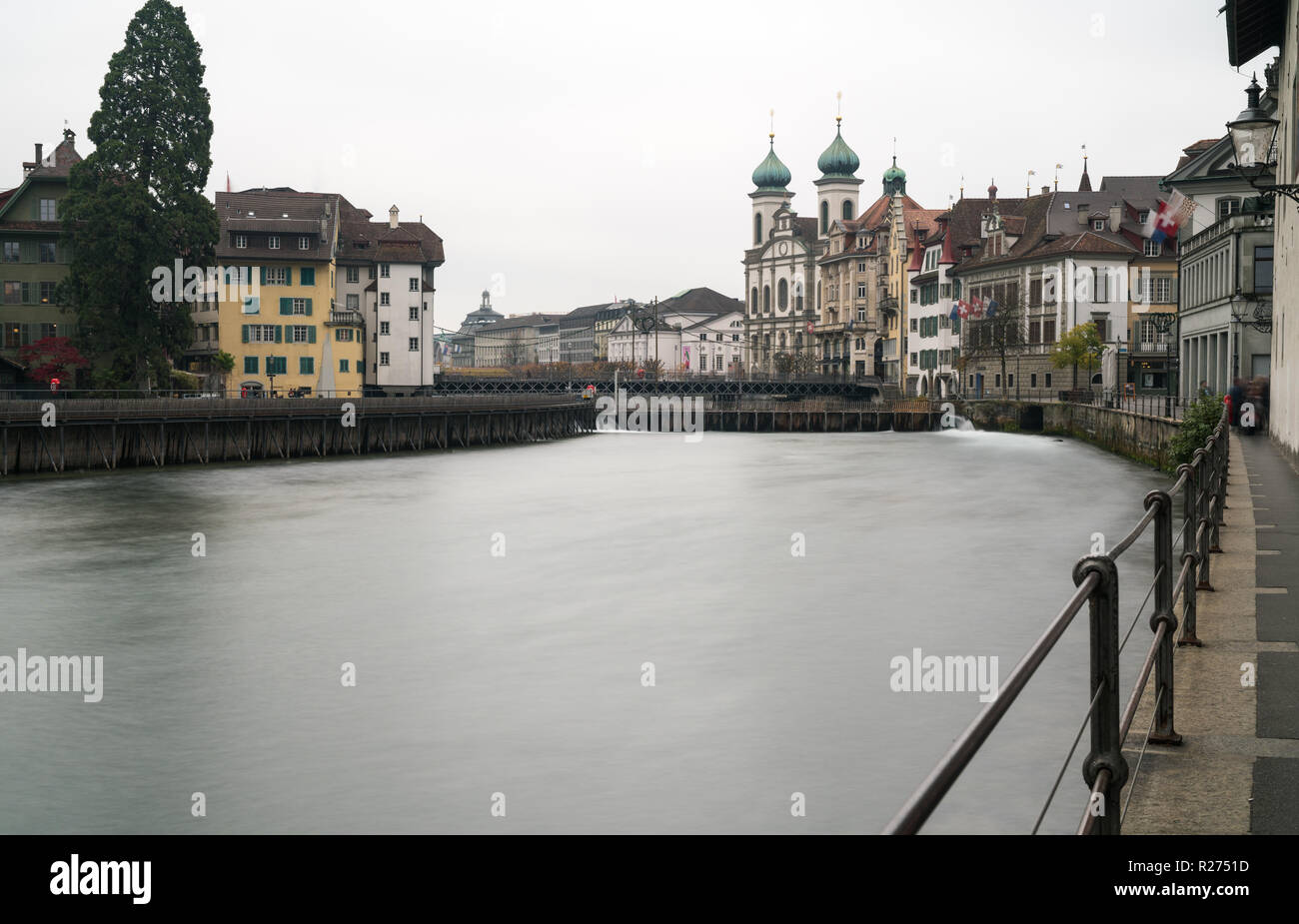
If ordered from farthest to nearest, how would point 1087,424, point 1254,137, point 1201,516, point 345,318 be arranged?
1. point 345,318
2. point 1087,424
3. point 1254,137
4. point 1201,516

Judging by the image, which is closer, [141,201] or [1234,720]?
[1234,720]

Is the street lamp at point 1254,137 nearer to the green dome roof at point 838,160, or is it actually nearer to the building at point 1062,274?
the building at point 1062,274

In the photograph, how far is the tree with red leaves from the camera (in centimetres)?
7038

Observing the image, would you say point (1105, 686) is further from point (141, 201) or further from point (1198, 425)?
point (141, 201)

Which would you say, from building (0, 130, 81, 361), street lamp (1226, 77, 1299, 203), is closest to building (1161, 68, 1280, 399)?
street lamp (1226, 77, 1299, 203)

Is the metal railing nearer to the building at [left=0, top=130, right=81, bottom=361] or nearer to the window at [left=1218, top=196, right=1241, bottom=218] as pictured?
the window at [left=1218, top=196, right=1241, bottom=218]

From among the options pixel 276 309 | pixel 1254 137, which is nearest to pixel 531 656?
pixel 1254 137

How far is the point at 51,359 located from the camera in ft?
236

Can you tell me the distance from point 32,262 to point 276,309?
632 inches
